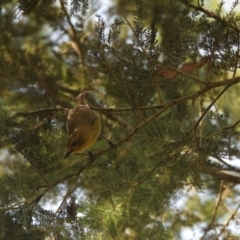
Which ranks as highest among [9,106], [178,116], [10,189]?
[9,106]

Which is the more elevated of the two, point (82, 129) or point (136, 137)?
point (136, 137)

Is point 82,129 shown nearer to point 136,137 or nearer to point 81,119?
point 81,119

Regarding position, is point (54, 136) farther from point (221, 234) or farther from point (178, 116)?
point (221, 234)

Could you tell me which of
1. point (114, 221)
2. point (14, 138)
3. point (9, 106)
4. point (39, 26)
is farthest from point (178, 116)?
point (39, 26)

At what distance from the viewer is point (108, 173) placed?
2.34 meters

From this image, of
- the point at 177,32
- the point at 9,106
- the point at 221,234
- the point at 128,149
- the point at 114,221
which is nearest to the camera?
the point at 177,32

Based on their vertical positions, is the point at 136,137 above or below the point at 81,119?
above

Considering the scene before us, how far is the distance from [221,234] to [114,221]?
92 centimetres

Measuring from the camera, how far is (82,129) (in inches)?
70.9

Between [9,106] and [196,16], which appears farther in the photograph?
[9,106]

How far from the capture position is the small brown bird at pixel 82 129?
1.78 meters

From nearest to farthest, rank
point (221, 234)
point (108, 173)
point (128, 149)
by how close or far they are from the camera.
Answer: point (108, 173) < point (128, 149) < point (221, 234)

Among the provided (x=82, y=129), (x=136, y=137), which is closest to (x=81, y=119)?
(x=82, y=129)

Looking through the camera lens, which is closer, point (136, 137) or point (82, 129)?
point (82, 129)
